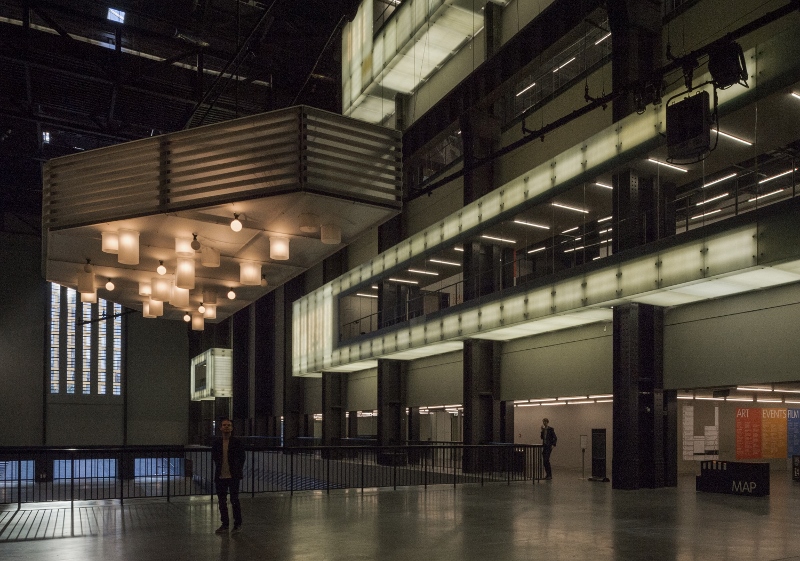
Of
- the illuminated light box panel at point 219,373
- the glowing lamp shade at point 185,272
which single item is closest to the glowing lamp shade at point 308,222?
the glowing lamp shade at point 185,272

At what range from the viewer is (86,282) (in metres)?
14.1

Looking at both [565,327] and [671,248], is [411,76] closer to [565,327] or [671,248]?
[565,327]

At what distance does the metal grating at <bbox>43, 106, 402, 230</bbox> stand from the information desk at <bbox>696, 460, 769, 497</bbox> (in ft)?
35.7

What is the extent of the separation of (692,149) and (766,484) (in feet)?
25.7

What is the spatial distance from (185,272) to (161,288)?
2224 mm

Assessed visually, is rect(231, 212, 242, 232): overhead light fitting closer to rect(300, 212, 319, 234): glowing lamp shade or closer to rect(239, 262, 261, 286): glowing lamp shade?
rect(300, 212, 319, 234): glowing lamp shade

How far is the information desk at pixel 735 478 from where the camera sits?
16547 mm

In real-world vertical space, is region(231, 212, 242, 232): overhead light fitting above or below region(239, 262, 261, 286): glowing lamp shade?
above

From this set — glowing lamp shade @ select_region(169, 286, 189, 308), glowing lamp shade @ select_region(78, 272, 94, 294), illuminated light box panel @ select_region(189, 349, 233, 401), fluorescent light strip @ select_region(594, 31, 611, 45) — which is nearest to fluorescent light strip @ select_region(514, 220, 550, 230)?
fluorescent light strip @ select_region(594, 31, 611, 45)

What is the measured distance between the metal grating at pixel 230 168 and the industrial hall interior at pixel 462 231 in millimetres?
40

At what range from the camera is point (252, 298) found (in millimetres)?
17578

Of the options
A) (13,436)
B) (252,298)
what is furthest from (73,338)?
(252,298)

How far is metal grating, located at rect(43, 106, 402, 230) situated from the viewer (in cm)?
1016

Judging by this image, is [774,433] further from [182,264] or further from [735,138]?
[182,264]
